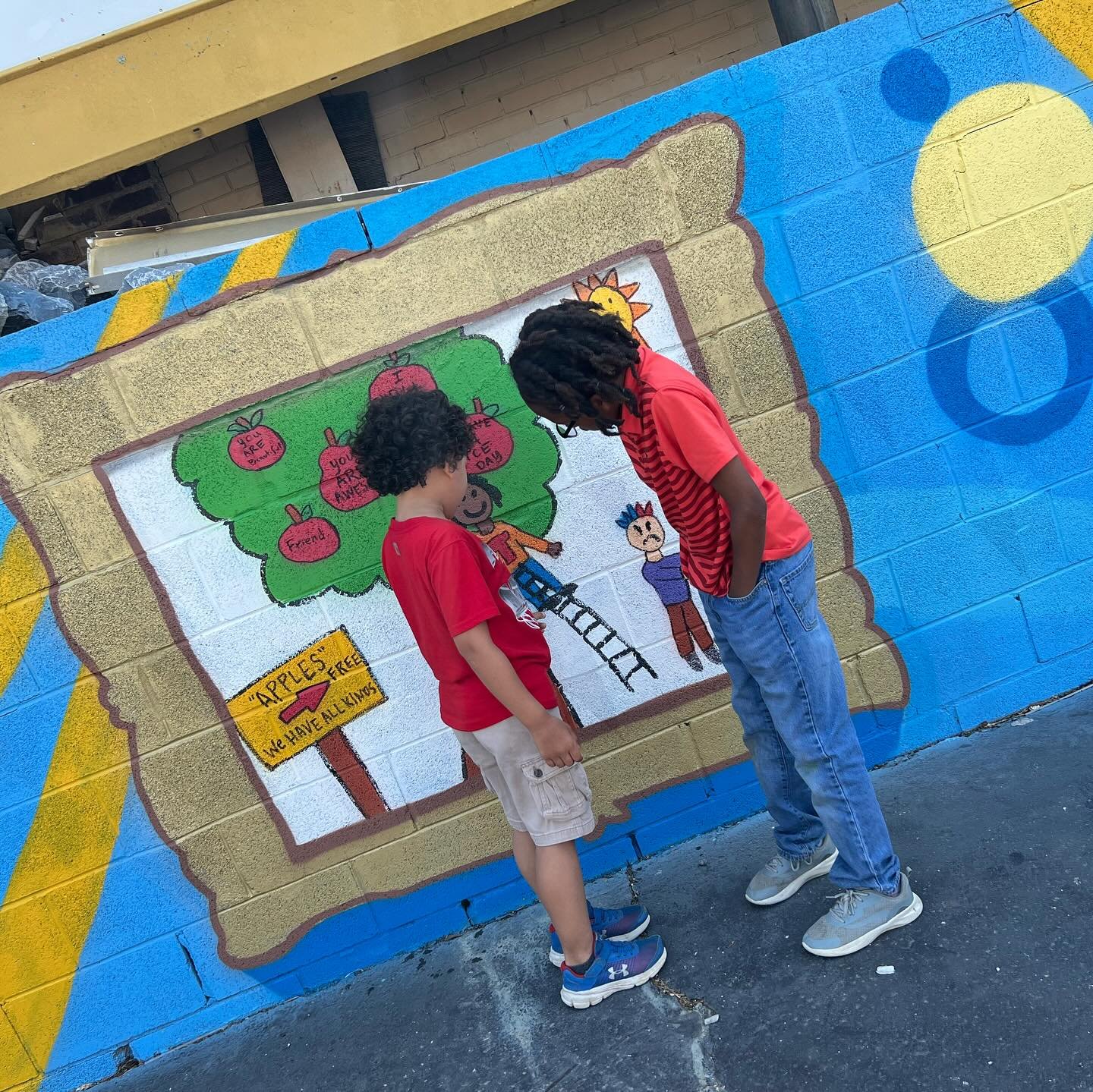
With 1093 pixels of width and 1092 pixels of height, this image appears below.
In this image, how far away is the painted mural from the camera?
292cm

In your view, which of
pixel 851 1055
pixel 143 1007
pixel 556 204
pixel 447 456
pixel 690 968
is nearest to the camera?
pixel 851 1055

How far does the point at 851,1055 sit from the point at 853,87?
2642 millimetres

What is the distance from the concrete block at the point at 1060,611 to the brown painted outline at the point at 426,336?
57 centimetres

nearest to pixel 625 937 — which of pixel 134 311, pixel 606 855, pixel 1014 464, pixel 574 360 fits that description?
pixel 606 855

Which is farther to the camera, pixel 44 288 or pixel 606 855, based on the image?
pixel 44 288

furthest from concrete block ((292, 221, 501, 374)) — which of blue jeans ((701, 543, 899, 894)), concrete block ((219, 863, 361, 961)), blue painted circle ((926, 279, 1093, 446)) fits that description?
concrete block ((219, 863, 361, 961))

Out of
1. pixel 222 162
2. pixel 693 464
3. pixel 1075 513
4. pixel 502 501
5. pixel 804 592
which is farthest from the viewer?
pixel 222 162

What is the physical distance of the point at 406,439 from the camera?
2.38 metres

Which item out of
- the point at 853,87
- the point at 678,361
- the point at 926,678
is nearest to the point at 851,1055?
the point at 926,678

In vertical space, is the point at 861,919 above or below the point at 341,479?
below

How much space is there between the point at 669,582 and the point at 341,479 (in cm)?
107

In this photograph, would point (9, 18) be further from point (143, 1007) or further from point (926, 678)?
point (926, 678)

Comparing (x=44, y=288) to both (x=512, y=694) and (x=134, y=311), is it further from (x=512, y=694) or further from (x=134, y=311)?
(x=512, y=694)

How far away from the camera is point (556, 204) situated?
2914 millimetres
